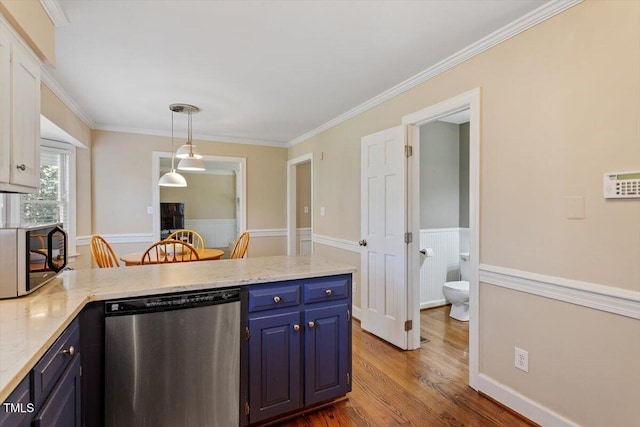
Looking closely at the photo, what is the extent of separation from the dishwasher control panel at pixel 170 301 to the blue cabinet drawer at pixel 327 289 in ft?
1.42

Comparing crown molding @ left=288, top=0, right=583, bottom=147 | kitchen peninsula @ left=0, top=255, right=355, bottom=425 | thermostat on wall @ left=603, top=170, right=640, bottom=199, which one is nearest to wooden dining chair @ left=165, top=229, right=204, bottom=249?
kitchen peninsula @ left=0, top=255, right=355, bottom=425

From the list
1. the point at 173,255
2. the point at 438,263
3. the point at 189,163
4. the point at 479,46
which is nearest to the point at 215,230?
the point at 189,163

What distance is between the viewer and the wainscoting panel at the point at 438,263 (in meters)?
4.01

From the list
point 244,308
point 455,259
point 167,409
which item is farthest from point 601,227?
point 455,259

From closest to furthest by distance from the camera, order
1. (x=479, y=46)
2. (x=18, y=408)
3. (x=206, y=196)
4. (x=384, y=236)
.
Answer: (x=18, y=408), (x=479, y=46), (x=384, y=236), (x=206, y=196)

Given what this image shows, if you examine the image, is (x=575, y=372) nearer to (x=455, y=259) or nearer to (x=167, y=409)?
(x=167, y=409)

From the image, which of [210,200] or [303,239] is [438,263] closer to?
[303,239]

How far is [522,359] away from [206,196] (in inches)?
283

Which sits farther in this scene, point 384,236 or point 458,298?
point 458,298

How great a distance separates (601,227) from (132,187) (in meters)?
5.00

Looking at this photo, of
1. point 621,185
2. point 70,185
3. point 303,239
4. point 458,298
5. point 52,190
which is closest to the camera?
point 621,185

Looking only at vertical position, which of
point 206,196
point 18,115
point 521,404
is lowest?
point 521,404

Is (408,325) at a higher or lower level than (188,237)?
lower

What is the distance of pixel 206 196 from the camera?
7.80m
